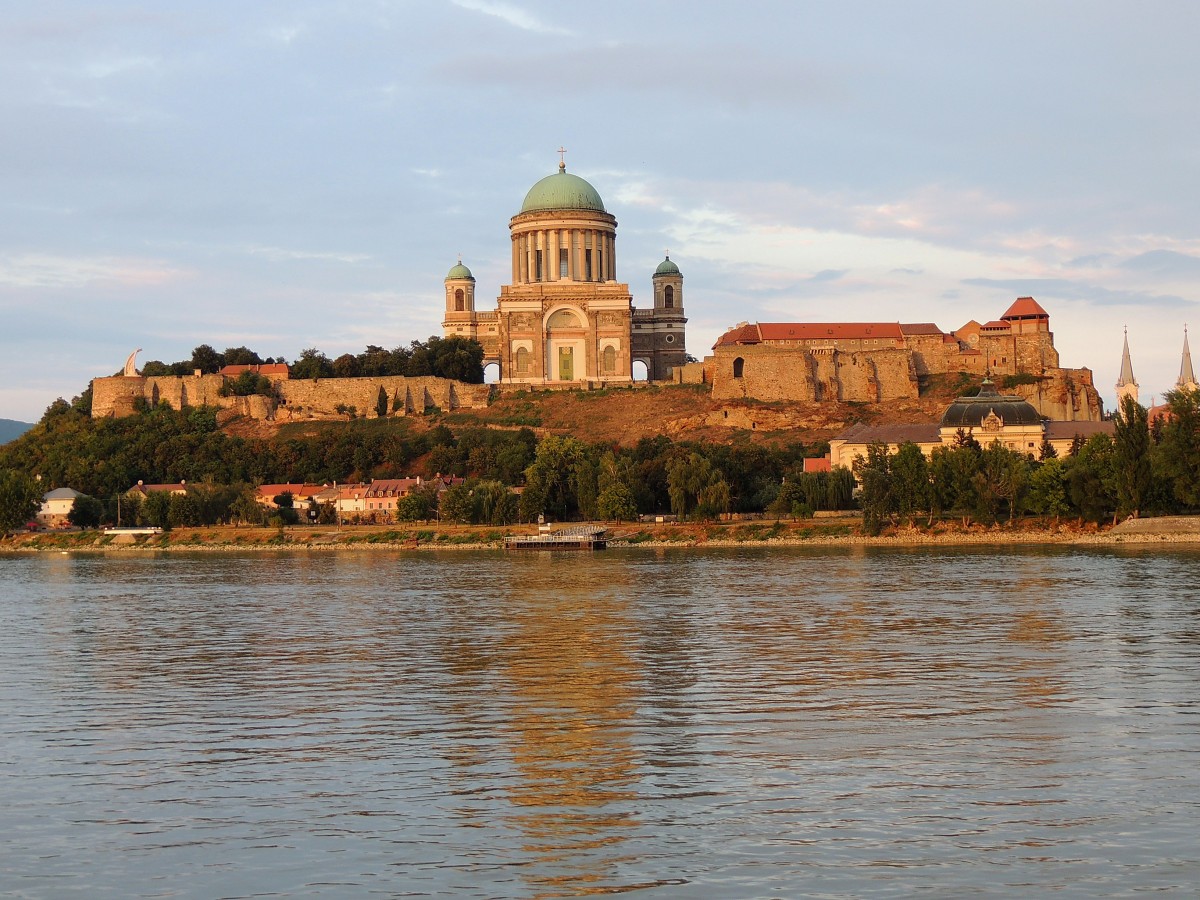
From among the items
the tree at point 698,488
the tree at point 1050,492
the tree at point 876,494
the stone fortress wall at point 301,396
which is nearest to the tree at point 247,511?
the stone fortress wall at point 301,396

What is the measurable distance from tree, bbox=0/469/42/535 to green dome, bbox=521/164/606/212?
32807 mm

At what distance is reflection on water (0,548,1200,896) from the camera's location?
35.7 ft

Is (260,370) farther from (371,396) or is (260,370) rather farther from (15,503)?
(15,503)

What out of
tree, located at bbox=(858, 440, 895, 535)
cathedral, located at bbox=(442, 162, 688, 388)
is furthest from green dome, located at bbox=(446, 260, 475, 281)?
tree, located at bbox=(858, 440, 895, 535)

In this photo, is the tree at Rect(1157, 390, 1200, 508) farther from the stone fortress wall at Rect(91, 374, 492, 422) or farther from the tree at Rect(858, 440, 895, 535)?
the stone fortress wall at Rect(91, 374, 492, 422)

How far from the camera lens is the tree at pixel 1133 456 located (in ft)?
161

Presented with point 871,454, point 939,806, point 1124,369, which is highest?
point 1124,369

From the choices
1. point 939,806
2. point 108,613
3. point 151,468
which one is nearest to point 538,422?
Result: point 151,468

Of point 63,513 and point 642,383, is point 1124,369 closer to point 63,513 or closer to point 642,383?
point 642,383

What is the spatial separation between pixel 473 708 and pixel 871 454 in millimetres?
41313

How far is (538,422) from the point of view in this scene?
76.2 metres

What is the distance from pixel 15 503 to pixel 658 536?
29.0 m

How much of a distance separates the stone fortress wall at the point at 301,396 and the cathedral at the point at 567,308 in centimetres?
443

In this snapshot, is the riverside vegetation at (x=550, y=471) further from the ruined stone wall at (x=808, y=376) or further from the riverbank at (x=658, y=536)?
the ruined stone wall at (x=808, y=376)
